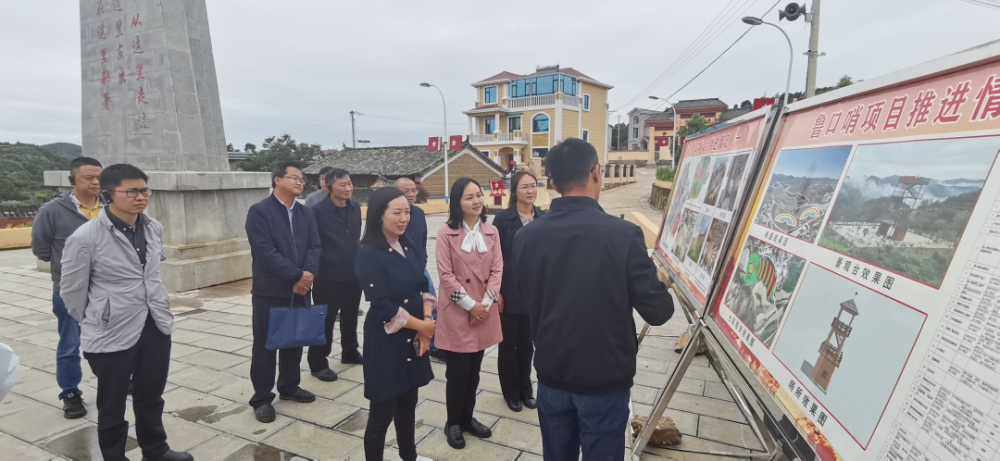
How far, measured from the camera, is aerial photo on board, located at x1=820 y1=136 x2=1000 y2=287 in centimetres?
111

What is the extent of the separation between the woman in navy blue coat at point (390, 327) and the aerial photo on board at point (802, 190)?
1609 mm

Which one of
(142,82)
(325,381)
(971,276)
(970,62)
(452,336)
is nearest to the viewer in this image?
(971,276)

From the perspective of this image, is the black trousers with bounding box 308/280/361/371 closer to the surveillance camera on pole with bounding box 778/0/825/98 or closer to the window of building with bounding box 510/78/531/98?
the surveillance camera on pole with bounding box 778/0/825/98

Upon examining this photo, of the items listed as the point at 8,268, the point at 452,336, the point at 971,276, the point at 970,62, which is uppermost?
the point at 970,62

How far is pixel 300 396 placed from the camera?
11.1 feet

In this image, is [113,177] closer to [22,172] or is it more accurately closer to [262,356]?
[262,356]

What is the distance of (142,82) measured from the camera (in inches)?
262

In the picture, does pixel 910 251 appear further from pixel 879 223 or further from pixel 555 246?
pixel 555 246

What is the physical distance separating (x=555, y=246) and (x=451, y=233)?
1238 millimetres

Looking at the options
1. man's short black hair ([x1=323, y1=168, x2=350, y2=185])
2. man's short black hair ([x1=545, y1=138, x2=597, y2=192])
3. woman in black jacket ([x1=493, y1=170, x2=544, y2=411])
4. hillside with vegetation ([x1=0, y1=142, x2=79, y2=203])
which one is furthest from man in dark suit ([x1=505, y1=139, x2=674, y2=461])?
hillside with vegetation ([x1=0, y1=142, x2=79, y2=203])

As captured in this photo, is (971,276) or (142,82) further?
(142,82)

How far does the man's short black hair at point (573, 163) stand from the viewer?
1.84 meters

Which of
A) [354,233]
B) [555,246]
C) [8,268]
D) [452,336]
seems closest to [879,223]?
[555,246]

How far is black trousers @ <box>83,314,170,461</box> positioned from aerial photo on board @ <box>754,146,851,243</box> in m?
3.02
